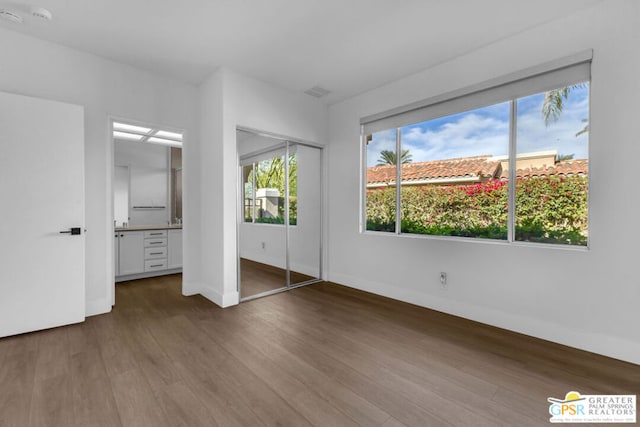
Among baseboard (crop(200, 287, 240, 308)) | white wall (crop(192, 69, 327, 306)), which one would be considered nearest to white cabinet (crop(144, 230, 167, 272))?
white wall (crop(192, 69, 327, 306))

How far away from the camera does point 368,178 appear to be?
4.23 metres

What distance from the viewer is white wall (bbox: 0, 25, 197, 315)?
2.83 m

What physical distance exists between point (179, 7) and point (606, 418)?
415 centimetres

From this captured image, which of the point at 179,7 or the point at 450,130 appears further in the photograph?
the point at 450,130

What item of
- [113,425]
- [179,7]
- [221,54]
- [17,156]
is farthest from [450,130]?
[17,156]

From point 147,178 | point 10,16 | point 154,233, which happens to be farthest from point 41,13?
point 147,178

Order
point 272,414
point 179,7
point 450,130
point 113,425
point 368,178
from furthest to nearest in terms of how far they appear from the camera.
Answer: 1. point 368,178
2. point 450,130
3. point 179,7
4. point 272,414
5. point 113,425

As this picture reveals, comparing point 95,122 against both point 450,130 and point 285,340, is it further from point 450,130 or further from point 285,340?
point 450,130

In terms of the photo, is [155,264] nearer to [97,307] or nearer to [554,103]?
[97,307]

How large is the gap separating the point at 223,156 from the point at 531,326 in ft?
12.0

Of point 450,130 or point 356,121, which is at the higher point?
point 356,121

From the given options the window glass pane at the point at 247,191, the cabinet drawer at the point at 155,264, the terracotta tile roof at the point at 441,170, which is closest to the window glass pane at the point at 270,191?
the window glass pane at the point at 247,191

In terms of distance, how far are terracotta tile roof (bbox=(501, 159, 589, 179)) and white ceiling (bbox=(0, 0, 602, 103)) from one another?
1285 millimetres

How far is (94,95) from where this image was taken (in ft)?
10.5
